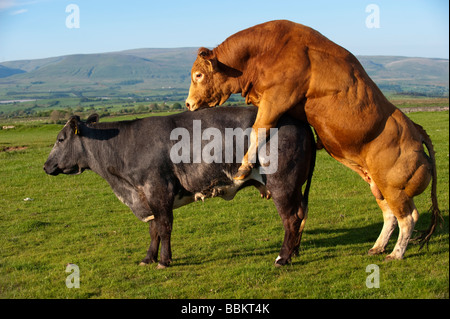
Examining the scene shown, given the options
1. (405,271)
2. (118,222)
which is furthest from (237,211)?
(405,271)

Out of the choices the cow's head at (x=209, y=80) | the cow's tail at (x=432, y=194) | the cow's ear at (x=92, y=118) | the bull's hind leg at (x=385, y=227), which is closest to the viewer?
the cow's head at (x=209, y=80)

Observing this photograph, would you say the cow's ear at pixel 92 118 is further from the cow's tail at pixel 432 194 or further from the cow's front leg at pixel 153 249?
the cow's tail at pixel 432 194

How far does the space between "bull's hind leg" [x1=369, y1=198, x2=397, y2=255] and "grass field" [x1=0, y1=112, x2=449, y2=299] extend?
28 centimetres

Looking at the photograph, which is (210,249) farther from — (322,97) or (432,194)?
(432,194)

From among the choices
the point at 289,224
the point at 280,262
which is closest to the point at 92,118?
the point at 289,224

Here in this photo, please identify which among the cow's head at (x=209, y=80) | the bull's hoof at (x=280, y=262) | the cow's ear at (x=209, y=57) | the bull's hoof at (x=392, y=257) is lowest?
the bull's hoof at (x=280, y=262)

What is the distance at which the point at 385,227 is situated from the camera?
8.75m

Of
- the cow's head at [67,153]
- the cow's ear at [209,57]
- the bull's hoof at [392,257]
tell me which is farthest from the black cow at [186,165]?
the bull's hoof at [392,257]

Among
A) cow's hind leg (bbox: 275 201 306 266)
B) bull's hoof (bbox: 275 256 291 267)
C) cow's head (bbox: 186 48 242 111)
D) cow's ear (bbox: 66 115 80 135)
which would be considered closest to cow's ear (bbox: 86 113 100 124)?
cow's ear (bbox: 66 115 80 135)

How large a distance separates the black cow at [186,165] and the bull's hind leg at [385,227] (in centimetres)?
144

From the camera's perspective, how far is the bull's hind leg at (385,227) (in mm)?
8680

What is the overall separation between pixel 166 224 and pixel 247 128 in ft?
7.57

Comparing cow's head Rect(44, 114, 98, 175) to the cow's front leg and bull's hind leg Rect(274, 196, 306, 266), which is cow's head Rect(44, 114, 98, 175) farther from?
bull's hind leg Rect(274, 196, 306, 266)

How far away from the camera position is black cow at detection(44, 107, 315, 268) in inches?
324
